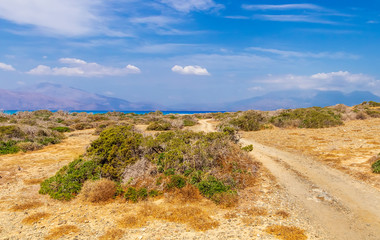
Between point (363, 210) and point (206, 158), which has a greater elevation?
point (206, 158)

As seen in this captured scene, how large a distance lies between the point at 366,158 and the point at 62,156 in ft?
64.2

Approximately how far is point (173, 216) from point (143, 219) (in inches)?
37.2

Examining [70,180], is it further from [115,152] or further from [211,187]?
[211,187]

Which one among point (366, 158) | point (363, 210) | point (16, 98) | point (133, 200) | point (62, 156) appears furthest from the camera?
point (16, 98)

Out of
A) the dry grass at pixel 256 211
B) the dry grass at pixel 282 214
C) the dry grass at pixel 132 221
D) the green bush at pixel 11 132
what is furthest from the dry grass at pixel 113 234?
the green bush at pixel 11 132

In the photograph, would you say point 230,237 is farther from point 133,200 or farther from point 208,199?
point 133,200

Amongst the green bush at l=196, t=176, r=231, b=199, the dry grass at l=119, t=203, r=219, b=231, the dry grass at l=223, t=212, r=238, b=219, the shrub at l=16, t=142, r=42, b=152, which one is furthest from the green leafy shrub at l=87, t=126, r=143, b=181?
the shrub at l=16, t=142, r=42, b=152

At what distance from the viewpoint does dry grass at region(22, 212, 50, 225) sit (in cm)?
707

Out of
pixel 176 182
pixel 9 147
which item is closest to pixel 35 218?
pixel 176 182

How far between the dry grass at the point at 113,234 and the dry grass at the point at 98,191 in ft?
7.37

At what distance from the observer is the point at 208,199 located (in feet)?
27.7

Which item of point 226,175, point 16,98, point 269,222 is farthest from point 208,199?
point 16,98

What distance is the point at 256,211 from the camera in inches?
300

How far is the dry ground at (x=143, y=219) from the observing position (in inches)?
248
